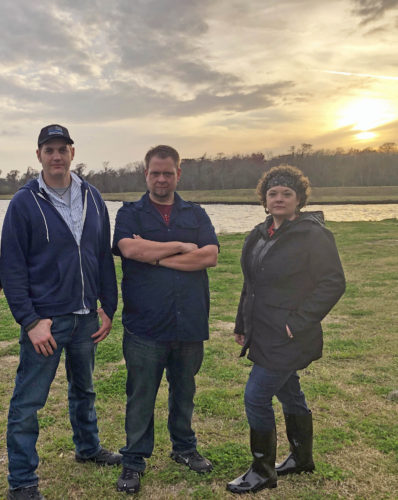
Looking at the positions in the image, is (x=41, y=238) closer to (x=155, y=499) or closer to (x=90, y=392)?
(x=90, y=392)

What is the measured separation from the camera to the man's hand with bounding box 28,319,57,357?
3.15m

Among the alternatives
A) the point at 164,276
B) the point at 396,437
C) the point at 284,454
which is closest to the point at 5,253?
the point at 164,276

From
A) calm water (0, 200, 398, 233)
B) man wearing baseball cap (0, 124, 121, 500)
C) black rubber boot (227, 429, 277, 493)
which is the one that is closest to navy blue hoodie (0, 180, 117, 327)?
man wearing baseball cap (0, 124, 121, 500)

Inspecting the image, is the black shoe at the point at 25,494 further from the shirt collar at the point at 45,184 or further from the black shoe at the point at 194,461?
the shirt collar at the point at 45,184

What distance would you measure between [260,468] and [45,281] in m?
2.18

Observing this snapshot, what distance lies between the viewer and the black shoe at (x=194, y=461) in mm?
3664

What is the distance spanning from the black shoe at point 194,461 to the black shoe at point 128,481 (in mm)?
427

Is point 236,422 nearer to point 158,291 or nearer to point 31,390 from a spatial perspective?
point 158,291

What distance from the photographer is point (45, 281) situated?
3.25m

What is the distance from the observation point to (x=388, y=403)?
484 centimetres

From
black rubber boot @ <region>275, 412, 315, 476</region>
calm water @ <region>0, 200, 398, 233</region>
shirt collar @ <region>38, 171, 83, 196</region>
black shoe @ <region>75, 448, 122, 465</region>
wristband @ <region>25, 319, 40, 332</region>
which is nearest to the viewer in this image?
wristband @ <region>25, 319, 40, 332</region>

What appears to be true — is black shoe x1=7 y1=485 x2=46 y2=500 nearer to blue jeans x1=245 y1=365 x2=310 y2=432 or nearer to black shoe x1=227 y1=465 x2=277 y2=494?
black shoe x1=227 y1=465 x2=277 y2=494

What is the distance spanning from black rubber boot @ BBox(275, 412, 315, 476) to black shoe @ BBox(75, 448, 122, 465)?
1.35 m

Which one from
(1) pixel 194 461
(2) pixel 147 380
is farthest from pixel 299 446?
(2) pixel 147 380
